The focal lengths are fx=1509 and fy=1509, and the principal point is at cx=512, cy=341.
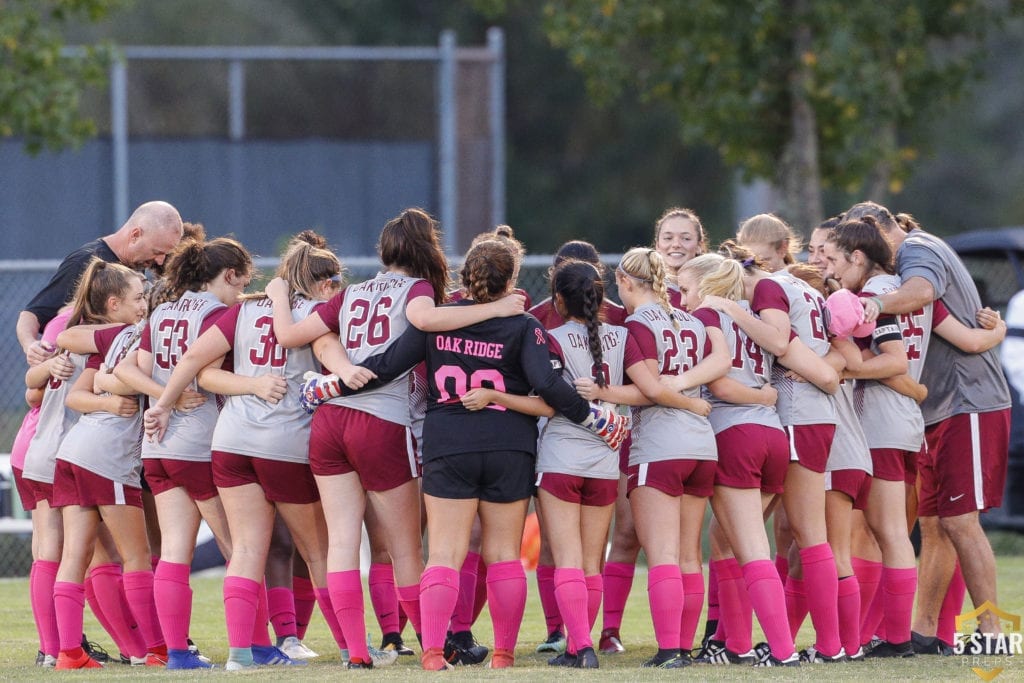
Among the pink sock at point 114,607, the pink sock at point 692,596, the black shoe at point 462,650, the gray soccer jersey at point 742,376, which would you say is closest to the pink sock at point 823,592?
the pink sock at point 692,596

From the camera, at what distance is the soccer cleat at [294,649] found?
6.48m

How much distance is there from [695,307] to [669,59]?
313 inches

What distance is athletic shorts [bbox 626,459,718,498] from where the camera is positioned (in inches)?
234

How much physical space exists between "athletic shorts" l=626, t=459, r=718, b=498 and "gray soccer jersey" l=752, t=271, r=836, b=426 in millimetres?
428

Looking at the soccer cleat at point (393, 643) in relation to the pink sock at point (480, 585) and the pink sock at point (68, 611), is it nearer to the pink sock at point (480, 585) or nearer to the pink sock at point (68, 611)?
the pink sock at point (480, 585)

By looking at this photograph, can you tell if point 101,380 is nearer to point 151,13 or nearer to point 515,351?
point 515,351

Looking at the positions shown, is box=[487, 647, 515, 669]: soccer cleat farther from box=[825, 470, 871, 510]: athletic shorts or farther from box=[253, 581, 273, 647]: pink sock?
box=[825, 470, 871, 510]: athletic shorts

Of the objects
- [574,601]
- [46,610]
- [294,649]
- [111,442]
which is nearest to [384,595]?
[294,649]

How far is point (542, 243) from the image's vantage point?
85.3 ft

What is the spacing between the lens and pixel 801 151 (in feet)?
44.7

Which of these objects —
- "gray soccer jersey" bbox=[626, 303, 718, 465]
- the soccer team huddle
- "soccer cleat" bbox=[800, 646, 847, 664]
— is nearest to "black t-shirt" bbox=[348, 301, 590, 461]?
the soccer team huddle

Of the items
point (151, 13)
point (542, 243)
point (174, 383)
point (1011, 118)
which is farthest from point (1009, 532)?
point (1011, 118)

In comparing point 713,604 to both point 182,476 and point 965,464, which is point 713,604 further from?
point 182,476

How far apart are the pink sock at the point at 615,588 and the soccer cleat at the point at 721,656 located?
46 centimetres
